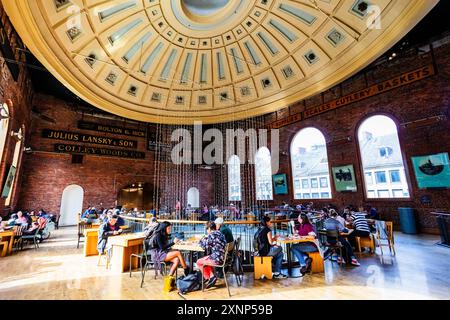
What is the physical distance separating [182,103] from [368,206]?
37.9 feet

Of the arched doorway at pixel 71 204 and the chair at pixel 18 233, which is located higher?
the arched doorway at pixel 71 204

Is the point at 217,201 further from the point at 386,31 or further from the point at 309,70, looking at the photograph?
Answer: the point at 386,31

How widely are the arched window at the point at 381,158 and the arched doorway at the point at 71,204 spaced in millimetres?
15803

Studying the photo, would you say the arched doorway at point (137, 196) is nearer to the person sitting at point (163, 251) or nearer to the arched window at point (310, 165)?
the arched window at point (310, 165)

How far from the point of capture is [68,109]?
12.8m

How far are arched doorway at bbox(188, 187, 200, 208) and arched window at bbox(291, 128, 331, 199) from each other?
8010 mm

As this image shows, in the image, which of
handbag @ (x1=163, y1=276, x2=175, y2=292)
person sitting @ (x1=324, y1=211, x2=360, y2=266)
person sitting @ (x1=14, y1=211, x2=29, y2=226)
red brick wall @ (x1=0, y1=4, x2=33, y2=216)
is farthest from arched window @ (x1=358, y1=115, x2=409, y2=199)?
red brick wall @ (x1=0, y1=4, x2=33, y2=216)

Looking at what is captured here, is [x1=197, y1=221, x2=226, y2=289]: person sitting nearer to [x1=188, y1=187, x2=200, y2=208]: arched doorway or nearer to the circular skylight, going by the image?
the circular skylight

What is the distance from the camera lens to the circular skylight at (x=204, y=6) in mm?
9328

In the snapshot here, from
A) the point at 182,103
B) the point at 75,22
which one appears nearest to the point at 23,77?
the point at 75,22

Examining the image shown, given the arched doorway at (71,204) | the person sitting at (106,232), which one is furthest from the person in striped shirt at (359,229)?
the arched doorway at (71,204)

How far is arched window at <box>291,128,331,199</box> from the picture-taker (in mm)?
11359

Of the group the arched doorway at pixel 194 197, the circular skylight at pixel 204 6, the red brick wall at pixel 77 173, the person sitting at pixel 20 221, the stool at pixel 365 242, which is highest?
the circular skylight at pixel 204 6

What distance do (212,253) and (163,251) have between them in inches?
40.2
